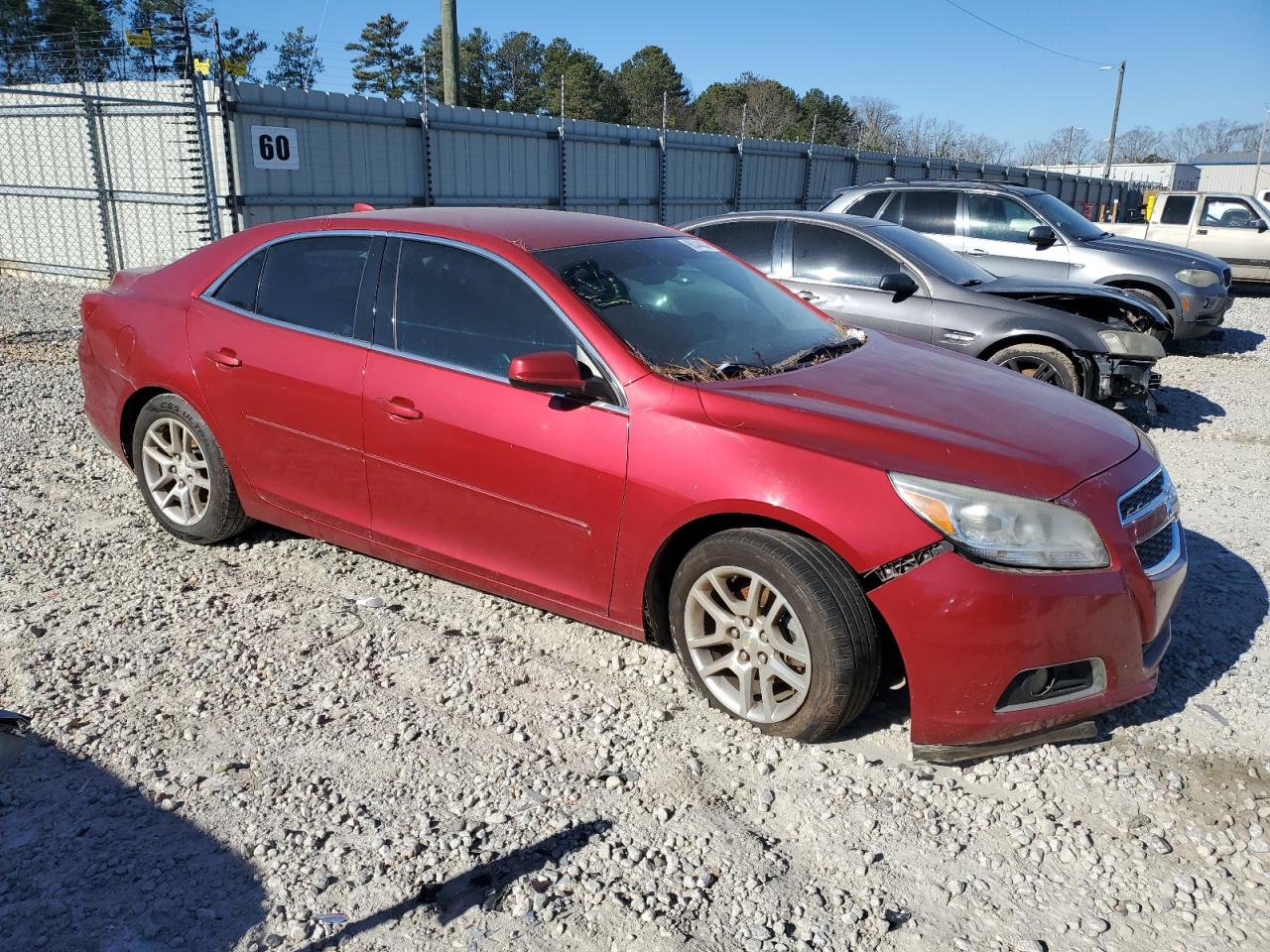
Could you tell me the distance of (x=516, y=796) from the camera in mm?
2992

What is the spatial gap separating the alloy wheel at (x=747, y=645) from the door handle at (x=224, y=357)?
2345mm

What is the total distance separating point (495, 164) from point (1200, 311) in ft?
32.9

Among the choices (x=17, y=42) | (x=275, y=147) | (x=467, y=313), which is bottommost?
(x=467, y=313)

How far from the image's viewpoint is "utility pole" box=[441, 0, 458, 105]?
663 inches

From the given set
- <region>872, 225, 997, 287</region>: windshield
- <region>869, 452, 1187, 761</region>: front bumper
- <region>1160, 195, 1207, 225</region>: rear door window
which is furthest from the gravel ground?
<region>1160, 195, 1207, 225</region>: rear door window

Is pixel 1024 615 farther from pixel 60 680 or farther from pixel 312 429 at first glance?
pixel 60 680

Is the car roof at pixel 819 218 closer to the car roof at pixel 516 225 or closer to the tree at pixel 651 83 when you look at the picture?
the car roof at pixel 516 225

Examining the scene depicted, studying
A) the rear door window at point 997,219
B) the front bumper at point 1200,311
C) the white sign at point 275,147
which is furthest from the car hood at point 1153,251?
the white sign at point 275,147

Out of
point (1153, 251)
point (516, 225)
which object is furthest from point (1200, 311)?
point (516, 225)

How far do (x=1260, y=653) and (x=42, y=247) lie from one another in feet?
52.3

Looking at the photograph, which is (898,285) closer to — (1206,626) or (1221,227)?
(1206,626)

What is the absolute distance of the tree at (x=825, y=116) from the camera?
168 ft

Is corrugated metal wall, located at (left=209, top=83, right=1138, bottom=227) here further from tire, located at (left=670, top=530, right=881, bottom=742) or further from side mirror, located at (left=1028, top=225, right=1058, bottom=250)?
tire, located at (left=670, top=530, right=881, bottom=742)

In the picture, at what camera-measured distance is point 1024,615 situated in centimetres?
288
